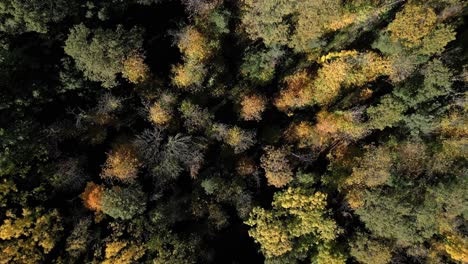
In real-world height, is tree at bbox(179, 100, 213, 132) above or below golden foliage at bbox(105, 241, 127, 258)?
above

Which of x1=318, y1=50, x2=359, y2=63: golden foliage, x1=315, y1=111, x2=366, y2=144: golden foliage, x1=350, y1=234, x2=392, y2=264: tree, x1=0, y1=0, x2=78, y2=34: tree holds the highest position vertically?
x1=318, y1=50, x2=359, y2=63: golden foliage

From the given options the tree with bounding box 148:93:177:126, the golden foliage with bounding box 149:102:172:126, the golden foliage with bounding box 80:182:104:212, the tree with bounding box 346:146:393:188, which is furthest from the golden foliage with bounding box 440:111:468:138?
the golden foliage with bounding box 80:182:104:212

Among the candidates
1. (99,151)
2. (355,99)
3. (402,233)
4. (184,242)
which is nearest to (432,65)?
(355,99)

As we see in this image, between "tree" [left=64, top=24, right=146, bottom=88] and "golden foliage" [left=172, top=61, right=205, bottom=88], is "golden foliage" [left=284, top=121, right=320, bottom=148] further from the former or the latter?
"tree" [left=64, top=24, right=146, bottom=88]

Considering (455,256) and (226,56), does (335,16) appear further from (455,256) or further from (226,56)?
(455,256)

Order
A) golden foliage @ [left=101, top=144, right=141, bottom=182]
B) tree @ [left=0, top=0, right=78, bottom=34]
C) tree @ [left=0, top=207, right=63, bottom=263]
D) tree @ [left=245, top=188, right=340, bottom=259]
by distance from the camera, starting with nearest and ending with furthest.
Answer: tree @ [left=0, top=0, right=78, bottom=34] < tree @ [left=0, top=207, right=63, bottom=263] < golden foliage @ [left=101, top=144, right=141, bottom=182] < tree @ [left=245, top=188, right=340, bottom=259]

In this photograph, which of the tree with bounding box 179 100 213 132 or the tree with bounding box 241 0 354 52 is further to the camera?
the tree with bounding box 179 100 213 132
